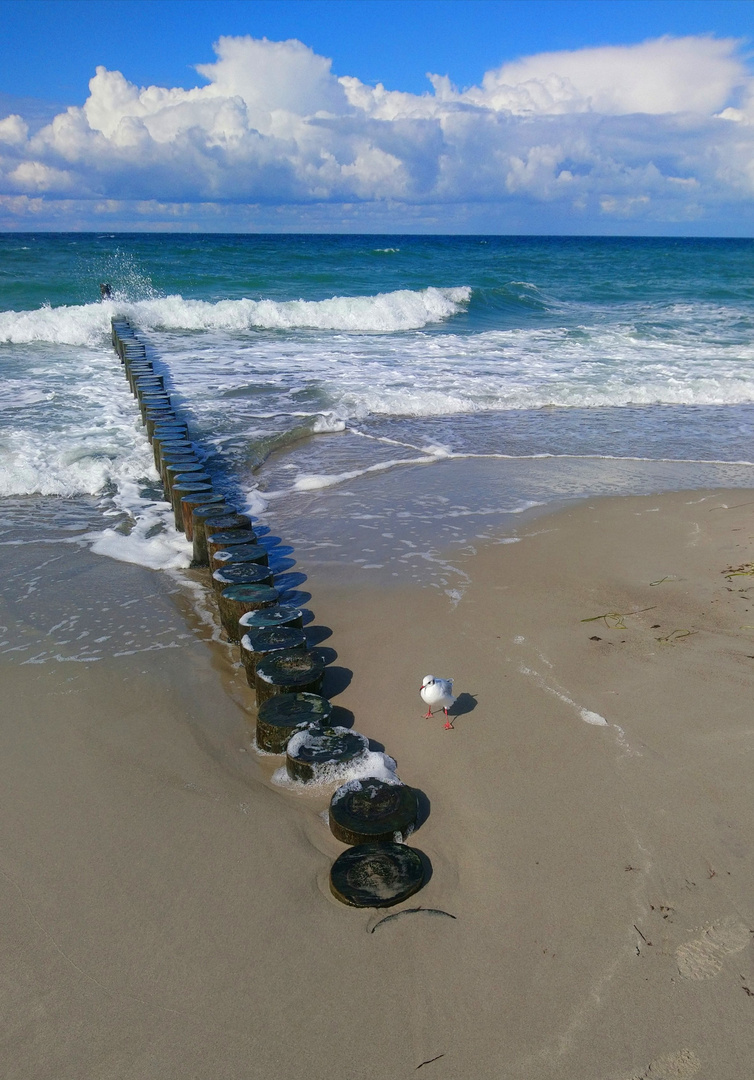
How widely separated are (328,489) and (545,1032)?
18.6ft

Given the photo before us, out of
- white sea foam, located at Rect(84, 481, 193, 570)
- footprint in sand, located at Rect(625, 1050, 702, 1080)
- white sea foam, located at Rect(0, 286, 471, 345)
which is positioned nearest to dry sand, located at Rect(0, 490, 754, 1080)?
footprint in sand, located at Rect(625, 1050, 702, 1080)

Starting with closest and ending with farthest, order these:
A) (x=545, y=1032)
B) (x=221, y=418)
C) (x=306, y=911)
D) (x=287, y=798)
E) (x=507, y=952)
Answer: (x=545, y=1032), (x=507, y=952), (x=306, y=911), (x=287, y=798), (x=221, y=418)

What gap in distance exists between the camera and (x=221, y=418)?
32.9ft

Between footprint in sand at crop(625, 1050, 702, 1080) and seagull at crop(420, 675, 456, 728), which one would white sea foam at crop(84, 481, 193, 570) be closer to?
seagull at crop(420, 675, 456, 728)

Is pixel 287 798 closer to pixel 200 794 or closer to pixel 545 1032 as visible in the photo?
pixel 200 794

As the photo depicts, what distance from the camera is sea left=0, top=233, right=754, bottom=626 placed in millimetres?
6574

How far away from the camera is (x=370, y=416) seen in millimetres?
10375

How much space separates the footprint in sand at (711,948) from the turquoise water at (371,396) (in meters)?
3.56

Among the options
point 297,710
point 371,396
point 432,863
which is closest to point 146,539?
point 297,710

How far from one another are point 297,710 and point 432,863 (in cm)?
103

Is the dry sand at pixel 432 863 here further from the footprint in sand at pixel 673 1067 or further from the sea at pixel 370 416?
the sea at pixel 370 416

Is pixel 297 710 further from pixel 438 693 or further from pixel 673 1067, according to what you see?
pixel 673 1067

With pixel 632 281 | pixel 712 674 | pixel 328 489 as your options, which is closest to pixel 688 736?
pixel 712 674

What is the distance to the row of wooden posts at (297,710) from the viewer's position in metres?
2.81
